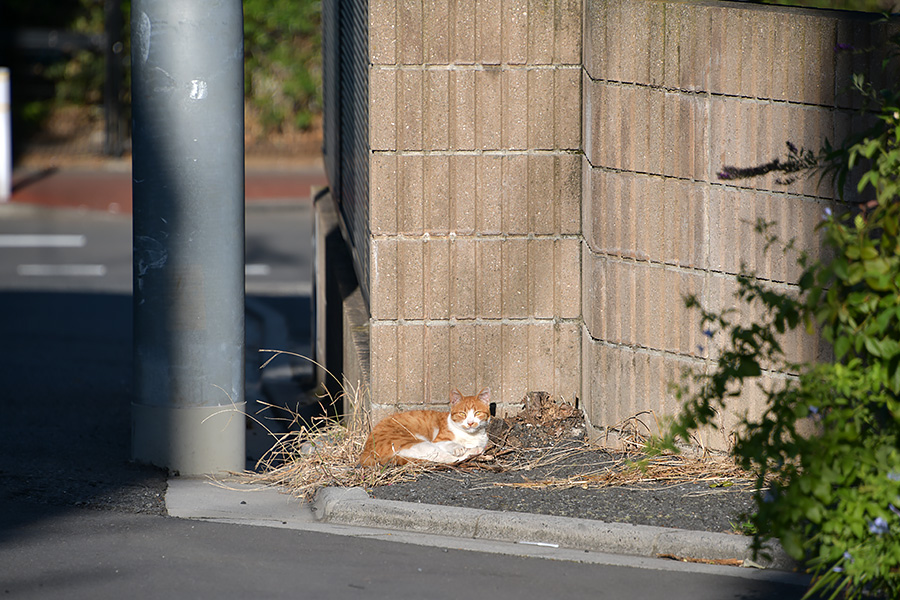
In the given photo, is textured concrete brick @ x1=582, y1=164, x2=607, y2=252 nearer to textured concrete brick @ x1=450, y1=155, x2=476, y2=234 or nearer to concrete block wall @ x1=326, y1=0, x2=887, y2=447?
concrete block wall @ x1=326, y1=0, x2=887, y2=447

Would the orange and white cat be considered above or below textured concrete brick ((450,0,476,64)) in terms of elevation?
below

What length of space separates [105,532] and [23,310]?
7.01 metres

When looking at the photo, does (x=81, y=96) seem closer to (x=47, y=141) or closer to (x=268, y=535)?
(x=47, y=141)

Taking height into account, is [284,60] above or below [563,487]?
above

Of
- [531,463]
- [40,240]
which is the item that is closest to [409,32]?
[531,463]

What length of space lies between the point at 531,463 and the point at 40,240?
11.0 m

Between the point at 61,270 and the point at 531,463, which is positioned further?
the point at 61,270

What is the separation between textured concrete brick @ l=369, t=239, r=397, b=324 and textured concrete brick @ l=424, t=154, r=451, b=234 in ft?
0.76

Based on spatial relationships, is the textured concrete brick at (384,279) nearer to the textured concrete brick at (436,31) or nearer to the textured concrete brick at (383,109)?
the textured concrete brick at (383,109)

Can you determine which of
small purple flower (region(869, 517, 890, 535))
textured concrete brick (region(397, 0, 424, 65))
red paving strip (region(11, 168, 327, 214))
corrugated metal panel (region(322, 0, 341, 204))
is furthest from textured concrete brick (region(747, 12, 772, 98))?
red paving strip (region(11, 168, 327, 214))

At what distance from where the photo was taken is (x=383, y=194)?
6391 millimetres

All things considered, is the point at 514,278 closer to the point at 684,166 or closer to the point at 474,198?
the point at 474,198

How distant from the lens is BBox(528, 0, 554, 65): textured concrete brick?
251 inches

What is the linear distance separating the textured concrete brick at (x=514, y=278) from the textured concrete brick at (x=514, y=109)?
1.71ft
